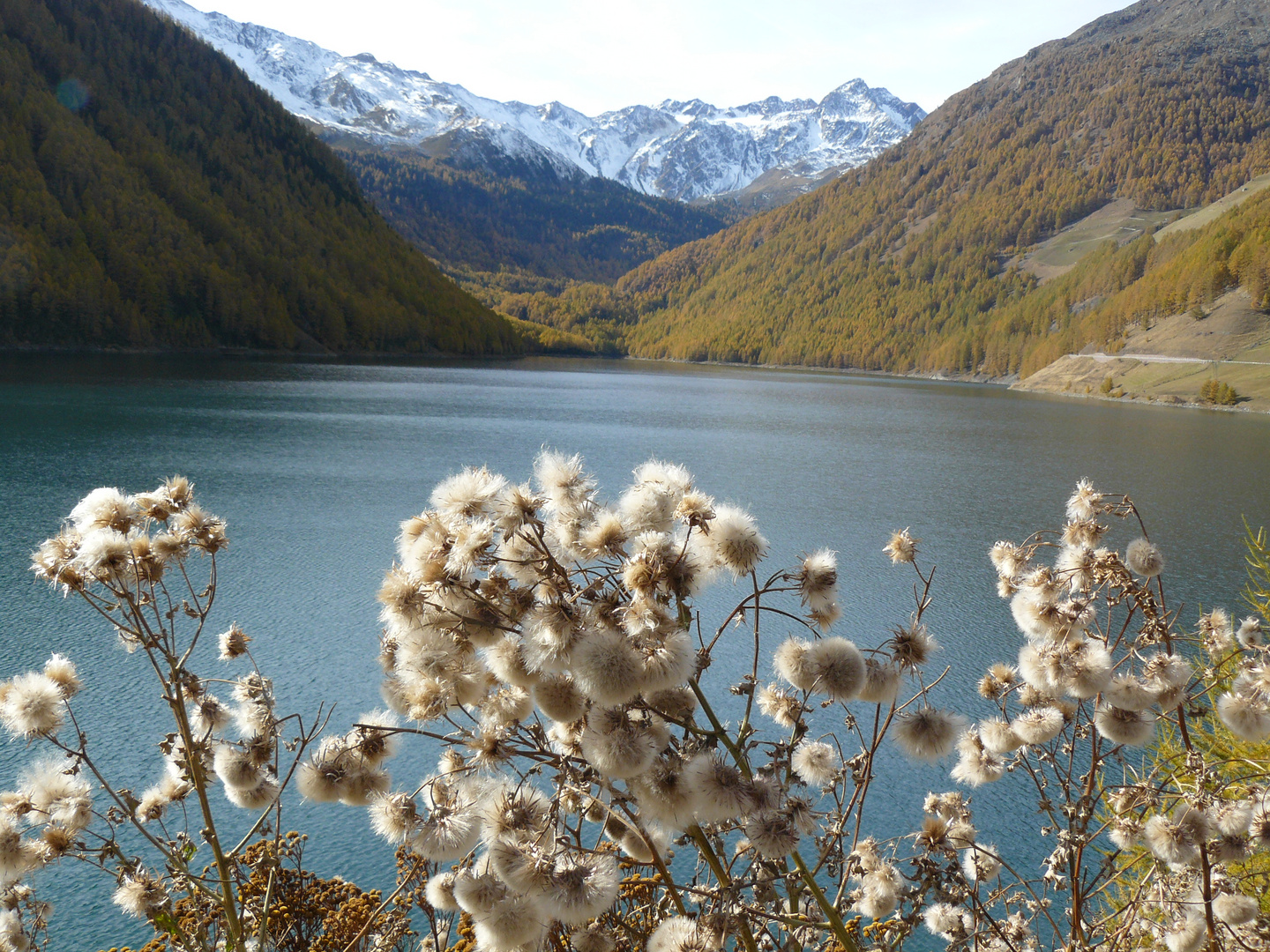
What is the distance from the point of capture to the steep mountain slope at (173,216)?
262 ft

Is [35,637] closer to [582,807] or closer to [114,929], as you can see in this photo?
[114,929]

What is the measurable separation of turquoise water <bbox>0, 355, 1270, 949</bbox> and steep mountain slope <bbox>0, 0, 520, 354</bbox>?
30.6 m

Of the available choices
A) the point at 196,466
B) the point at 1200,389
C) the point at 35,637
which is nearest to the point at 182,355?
the point at 196,466

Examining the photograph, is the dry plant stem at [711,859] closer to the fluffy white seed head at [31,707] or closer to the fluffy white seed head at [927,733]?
the fluffy white seed head at [927,733]

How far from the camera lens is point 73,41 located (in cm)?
12212

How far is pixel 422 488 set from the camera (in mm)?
22281

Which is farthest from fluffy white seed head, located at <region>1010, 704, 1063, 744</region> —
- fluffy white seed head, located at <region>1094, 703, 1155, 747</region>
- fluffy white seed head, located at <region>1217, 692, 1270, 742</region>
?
fluffy white seed head, located at <region>1217, 692, 1270, 742</region>

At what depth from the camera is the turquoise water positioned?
9109 mm

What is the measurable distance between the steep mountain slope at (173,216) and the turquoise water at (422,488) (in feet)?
100

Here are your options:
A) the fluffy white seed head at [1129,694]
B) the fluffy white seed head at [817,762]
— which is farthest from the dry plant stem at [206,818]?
the fluffy white seed head at [1129,694]

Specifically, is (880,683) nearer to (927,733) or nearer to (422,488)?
(927,733)

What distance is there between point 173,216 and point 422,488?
10511cm

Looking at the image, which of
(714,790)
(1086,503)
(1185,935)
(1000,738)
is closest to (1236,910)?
(1185,935)

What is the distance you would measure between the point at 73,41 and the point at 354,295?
68.7 metres
